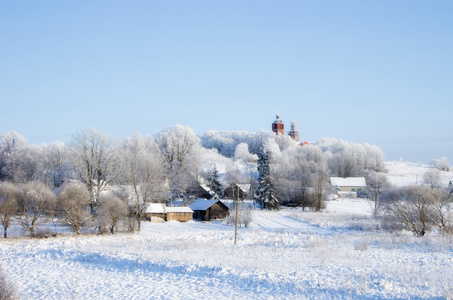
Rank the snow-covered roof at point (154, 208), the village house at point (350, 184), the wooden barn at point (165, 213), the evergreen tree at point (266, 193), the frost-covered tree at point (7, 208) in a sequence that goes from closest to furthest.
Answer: the frost-covered tree at point (7, 208), the snow-covered roof at point (154, 208), the wooden barn at point (165, 213), the evergreen tree at point (266, 193), the village house at point (350, 184)

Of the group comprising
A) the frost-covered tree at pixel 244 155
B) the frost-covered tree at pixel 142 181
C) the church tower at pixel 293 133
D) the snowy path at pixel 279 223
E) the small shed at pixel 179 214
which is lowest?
the snowy path at pixel 279 223

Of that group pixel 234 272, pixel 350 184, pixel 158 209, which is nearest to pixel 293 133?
pixel 350 184

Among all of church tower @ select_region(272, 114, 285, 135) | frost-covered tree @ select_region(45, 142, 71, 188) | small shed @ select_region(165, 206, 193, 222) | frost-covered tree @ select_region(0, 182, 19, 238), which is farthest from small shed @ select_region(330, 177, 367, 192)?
frost-covered tree @ select_region(0, 182, 19, 238)

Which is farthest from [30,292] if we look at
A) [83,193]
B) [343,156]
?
[343,156]

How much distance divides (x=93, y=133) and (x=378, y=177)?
59.3 meters

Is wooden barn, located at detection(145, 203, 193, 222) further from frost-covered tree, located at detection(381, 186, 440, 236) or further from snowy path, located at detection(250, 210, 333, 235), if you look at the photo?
frost-covered tree, located at detection(381, 186, 440, 236)

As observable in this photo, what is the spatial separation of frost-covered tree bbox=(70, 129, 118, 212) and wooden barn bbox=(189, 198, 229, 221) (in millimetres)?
11544

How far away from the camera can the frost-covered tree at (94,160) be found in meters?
44.5

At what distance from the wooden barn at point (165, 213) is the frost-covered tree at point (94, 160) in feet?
24.3

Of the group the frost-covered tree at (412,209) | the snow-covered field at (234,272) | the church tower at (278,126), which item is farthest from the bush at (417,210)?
the church tower at (278,126)

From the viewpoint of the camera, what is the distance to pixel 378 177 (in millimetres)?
76250

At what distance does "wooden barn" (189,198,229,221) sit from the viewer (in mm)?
45478

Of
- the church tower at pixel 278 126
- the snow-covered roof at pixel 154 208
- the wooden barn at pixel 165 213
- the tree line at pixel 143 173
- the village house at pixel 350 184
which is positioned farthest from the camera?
the church tower at pixel 278 126

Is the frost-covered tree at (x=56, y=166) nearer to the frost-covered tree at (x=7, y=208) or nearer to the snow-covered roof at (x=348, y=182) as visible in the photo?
the frost-covered tree at (x=7, y=208)
